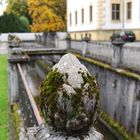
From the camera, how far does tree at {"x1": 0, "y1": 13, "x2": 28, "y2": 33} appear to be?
5656 centimetres

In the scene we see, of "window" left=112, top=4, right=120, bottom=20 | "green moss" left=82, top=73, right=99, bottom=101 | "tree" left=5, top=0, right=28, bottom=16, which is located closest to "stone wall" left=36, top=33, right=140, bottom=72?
"window" left=112, top=4, right=120, bottom=20

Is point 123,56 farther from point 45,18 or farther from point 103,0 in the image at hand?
point 45,18

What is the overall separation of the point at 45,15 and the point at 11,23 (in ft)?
42.1

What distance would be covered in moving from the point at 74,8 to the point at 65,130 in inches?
1703

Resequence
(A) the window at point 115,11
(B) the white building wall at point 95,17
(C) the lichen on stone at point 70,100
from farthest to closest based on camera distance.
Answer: (A) the window at point 115,11 → (B) the white building wall at point 95,17 → (C) the lichen on stone at point 70,100

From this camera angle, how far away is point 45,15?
154ft

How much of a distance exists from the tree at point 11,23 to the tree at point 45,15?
8228mm

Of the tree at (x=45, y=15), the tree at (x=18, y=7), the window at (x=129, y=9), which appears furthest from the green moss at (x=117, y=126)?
the tree at (x=18, y=7)

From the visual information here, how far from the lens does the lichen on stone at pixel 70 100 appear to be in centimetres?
254

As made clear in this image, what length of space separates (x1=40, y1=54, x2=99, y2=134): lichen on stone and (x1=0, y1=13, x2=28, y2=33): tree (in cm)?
5490

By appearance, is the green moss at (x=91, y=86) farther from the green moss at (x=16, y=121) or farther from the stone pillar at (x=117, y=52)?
the stone pillar at (x=117, y=52)

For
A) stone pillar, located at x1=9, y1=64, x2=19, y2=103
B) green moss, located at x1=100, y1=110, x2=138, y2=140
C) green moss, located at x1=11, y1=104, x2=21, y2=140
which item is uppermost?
stone pillar, located at x1=9, y1=64, x2=19, y2=103

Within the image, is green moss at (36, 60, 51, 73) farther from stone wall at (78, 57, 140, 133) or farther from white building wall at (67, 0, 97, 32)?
stone wall at (78, 57, 140, 133)

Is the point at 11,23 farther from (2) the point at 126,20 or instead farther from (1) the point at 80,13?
(2) the point at 126,20
